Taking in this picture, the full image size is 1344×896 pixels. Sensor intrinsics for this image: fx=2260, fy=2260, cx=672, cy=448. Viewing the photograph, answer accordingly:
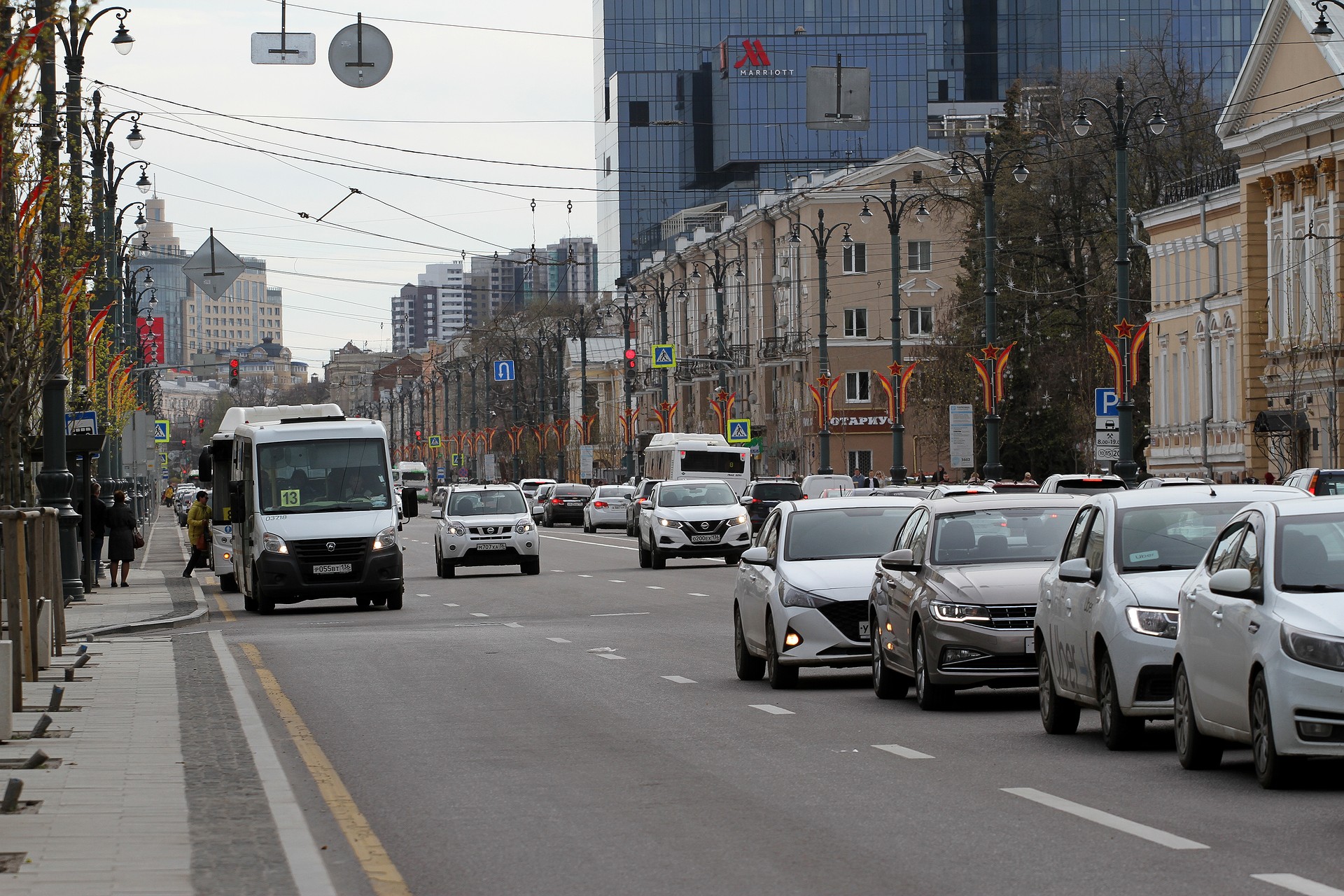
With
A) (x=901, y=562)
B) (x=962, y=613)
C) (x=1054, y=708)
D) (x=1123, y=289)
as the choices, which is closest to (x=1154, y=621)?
(x=1054, y=708)

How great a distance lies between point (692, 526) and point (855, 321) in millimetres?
63026

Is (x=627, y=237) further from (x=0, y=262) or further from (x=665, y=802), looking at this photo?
(x=665, y=802)

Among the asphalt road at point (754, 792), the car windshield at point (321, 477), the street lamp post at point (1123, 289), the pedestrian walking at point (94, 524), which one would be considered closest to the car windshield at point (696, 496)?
the street lamp post at point (1123, 289)

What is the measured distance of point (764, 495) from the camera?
60594mm

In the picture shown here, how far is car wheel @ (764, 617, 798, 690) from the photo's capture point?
18578 mm

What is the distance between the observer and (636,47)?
163375 mm

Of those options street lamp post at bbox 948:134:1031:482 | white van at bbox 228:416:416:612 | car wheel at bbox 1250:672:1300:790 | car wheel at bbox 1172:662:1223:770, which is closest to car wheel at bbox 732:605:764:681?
car wheel at bbox 1172:662:1223:770

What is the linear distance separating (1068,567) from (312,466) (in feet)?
70.9

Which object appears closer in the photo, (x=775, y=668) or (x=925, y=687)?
(x=925, y=687)

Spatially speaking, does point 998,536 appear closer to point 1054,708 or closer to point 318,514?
point 1054,708

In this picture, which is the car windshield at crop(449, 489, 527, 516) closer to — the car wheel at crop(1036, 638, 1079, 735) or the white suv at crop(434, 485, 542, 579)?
the white suv at crop(434, 485, 542, 579)

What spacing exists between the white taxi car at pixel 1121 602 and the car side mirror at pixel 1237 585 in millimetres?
1559

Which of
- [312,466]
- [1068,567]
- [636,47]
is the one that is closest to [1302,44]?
[312,466]

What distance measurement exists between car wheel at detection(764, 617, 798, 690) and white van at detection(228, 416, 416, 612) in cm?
1514
